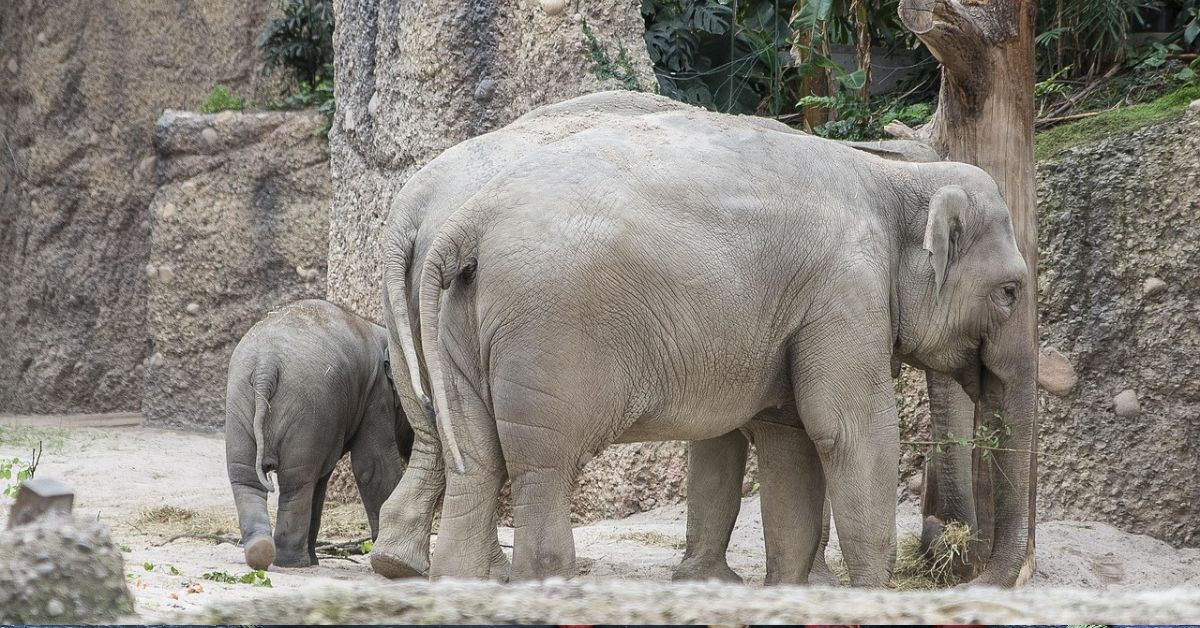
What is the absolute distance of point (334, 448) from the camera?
6.73 metres

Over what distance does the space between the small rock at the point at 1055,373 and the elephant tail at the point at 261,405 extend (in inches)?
146

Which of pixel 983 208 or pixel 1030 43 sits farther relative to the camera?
pixel 1030 43

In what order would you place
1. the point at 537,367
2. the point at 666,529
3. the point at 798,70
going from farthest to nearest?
the point at 798,70, the point at 666,529, the point at 537,367

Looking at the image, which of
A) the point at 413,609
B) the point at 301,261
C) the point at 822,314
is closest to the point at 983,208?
the point at 822,314

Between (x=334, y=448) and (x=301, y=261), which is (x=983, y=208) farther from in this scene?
(x=301, y=261)

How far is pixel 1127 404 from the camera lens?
275 inches

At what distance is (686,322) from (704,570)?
64.1 inches

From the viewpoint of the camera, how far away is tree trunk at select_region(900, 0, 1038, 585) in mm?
6070

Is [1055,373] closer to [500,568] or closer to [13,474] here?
[500,568]

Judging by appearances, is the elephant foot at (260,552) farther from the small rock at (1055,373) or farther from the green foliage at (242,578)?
the small rock at (1055,373)

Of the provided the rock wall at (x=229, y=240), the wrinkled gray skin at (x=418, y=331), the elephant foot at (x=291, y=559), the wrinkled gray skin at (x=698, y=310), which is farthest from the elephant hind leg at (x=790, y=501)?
the rock wall at (x=229, y=240)

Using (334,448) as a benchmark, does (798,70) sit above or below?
above

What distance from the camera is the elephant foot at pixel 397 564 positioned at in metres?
5.64

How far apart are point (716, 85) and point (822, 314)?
552cm
